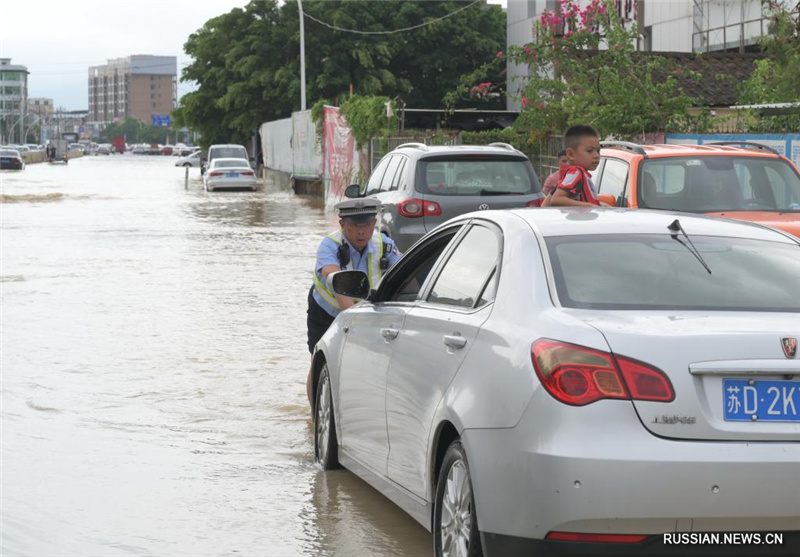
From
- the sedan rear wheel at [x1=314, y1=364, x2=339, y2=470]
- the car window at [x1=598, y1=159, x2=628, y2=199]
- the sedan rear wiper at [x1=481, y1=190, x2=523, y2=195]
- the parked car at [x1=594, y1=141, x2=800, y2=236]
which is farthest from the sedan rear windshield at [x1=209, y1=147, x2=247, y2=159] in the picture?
the sedan rear wheel at [x1=314, y1=364, x2=339, y2=470]

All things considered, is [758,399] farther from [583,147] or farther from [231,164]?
[231,164]

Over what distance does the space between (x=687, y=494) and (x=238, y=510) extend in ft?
10.5

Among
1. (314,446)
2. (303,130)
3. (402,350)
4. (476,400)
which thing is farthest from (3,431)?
(303,130)

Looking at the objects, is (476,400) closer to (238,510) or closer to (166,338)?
(238,510)

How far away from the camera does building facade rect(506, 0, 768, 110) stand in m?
39.8

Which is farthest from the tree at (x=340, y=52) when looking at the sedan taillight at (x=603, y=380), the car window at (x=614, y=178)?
the sedan taillight at (x=603, y=380)

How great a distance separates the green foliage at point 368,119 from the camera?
109ft

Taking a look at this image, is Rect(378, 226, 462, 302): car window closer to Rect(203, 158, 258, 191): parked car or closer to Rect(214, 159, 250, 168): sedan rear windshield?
Rect(203, 158, 258, 191): parked car

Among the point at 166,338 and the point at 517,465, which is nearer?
the point at 517,465

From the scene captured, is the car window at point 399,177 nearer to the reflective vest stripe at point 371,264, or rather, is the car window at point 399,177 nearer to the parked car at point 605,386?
the reflective vest stripe at point 371,264

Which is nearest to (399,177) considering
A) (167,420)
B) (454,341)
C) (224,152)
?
(167,420)

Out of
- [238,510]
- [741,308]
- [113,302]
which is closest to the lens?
[741,308]

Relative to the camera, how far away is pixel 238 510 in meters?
7.21

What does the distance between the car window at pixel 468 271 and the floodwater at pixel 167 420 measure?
4.14ft
